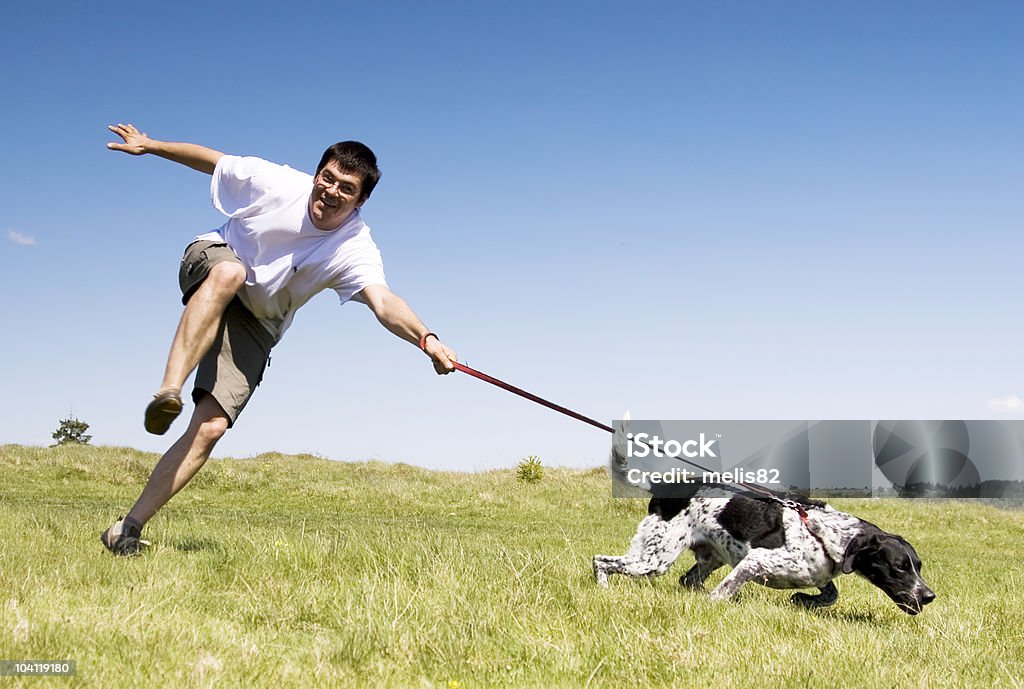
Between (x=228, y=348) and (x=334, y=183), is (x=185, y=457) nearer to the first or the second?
(x=228, y=348)

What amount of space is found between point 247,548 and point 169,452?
74 centimetres

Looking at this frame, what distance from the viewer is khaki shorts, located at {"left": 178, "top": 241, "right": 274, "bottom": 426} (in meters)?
5.30

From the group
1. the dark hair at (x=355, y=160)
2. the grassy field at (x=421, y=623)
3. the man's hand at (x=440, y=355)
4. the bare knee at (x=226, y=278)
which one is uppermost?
the dark hair at (x=355, y=160)

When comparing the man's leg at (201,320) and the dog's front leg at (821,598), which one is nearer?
the man's leg at (201,320)

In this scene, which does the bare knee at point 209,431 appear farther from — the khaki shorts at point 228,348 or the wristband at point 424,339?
the wristband at point 424,339

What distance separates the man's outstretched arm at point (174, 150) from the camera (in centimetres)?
547

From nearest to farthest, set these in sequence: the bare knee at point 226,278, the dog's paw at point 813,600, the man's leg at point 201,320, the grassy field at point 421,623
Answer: the grassy field at point 421,623 < the man's leg at point 201,320 < the bare knee at point 226,278 < the dog's paw at point 813,600

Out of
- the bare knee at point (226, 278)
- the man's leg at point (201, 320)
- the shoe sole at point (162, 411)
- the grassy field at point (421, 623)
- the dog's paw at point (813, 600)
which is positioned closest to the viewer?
the grassy field at point (421, 623)

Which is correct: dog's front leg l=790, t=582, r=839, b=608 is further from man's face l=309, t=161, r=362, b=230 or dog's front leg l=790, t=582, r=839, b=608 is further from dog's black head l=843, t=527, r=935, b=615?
man's face l=309, t=161, r=362, b=230

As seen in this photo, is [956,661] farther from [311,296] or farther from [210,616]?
[311,296]

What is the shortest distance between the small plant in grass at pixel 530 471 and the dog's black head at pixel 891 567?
16706 millimetres

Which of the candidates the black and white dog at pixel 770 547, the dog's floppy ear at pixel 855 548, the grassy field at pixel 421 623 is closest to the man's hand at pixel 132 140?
the grassy field at pixel 421 623

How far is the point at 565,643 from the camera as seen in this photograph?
13.0 ft

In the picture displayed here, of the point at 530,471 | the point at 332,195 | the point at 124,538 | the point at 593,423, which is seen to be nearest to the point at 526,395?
the point at 593,423
